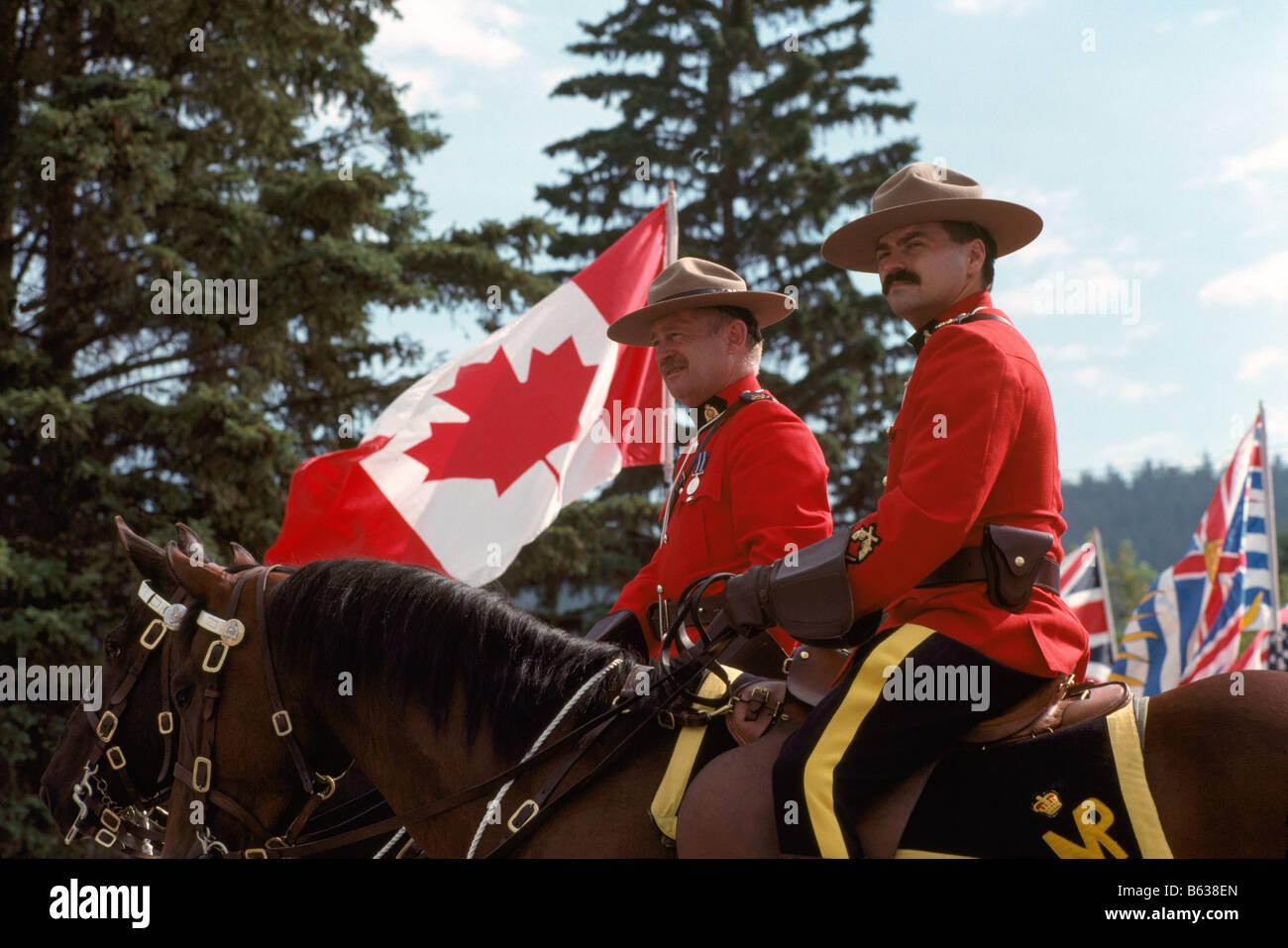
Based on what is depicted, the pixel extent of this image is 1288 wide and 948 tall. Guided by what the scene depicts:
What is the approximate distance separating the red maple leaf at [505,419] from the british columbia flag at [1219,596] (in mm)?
6767

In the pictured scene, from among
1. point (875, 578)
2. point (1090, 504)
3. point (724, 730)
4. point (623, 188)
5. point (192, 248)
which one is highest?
point (623, 188)

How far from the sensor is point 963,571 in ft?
8.58

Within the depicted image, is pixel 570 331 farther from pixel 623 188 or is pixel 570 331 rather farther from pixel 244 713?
pixel 623 188

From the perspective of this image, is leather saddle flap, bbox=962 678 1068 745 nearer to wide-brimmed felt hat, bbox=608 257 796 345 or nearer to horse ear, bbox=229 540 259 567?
wide-brimmed felt hat, bbox=608 257 796 345

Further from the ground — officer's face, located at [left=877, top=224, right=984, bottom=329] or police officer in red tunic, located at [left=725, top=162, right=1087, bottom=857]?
officer's face, located at [left=877, top=224, right=984, bottom=329]

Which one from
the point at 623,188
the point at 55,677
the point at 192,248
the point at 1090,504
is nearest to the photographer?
the point at 55,677

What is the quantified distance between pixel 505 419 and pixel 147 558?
404 cm

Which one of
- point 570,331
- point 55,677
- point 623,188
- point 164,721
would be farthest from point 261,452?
point 623,188

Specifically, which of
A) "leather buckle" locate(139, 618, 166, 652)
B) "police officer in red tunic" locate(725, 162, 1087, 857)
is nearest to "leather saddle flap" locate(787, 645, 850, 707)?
"police officer in red tunic" locate(725, 162, 1087, 857)

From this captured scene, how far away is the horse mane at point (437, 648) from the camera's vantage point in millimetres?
2961

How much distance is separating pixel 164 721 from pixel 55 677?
26.7 ft

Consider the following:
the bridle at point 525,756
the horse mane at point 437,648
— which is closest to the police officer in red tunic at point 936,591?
the bridle at point 525,756

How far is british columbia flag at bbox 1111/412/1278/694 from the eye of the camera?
11273mm

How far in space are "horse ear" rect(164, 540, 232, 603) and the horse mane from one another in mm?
244
